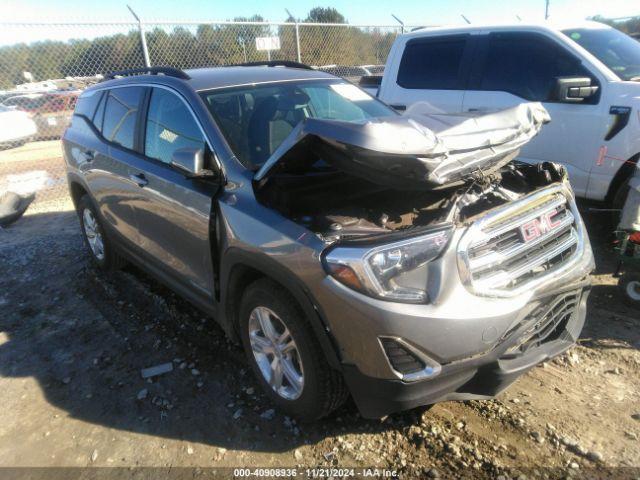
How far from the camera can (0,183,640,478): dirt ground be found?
8.07 ft

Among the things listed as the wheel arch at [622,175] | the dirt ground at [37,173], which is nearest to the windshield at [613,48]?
the wheel arch at [622,175]

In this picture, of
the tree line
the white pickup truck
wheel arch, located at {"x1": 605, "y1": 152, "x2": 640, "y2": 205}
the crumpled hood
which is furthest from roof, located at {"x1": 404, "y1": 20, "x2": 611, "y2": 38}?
the tree line

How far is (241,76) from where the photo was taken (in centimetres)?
354

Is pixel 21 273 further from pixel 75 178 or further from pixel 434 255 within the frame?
pixel 434 255

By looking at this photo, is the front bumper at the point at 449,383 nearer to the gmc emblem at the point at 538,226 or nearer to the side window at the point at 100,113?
the gmc emblem at the point at 538,226

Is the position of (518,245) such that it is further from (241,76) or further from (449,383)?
(241,76)

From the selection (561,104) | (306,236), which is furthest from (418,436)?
(561,104)

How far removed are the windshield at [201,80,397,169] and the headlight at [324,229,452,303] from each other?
106 cm

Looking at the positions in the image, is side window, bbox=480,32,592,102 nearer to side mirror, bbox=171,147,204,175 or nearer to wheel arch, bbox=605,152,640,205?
wheel arch, bbox=605,152,640,205

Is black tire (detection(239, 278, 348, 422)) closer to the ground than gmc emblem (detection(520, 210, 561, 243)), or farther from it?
closer to the ground

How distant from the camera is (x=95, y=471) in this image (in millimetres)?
2568

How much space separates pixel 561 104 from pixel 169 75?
370 centimetres

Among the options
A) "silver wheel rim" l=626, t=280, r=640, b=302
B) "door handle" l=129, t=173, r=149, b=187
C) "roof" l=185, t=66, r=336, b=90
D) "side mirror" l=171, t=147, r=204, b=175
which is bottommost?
"silver wheel rim" l=626, t=280, r=640, b=302

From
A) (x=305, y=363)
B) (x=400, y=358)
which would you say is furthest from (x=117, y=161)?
(x=400, y=358)
